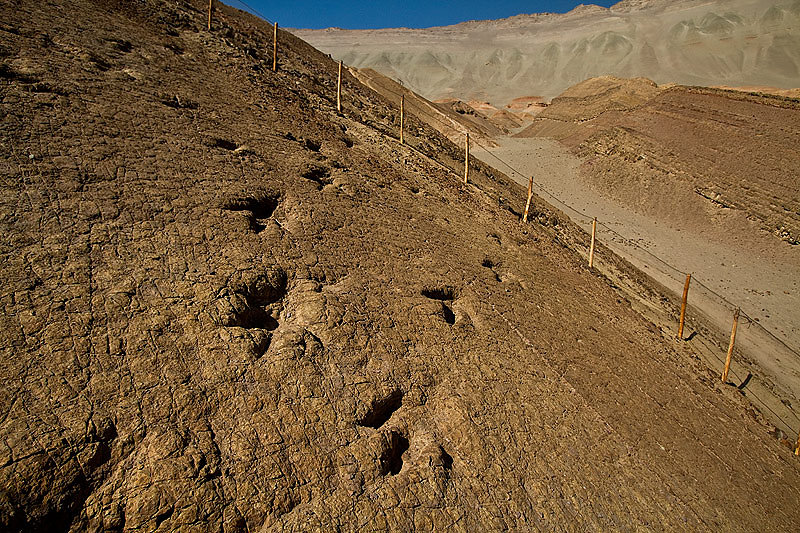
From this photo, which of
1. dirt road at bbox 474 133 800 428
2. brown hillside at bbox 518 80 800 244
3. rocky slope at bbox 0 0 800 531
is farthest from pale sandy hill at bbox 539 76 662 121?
rocky slope at bbox 0 0 800 531

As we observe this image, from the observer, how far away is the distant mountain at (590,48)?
69750 mm

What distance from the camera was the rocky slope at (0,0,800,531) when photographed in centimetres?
338

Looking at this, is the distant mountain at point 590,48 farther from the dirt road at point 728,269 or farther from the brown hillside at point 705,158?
the dirt road at point 728,269

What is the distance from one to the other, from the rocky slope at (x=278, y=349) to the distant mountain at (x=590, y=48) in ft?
251

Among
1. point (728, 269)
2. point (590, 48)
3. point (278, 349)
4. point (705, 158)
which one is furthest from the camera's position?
point (590, 48)

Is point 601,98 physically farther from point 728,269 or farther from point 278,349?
point 278,349

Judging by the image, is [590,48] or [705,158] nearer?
[705,158]

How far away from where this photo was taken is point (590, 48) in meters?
91.6

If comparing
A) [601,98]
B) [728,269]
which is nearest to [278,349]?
[728,269]

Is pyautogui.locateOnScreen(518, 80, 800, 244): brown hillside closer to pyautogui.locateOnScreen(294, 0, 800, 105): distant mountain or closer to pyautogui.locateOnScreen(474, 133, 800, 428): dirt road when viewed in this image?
pyautogui.locateOnScreen(474, 133, 800, 428): dirt road

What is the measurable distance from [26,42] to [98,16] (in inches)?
93.0

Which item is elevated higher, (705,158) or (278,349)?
(705,158)

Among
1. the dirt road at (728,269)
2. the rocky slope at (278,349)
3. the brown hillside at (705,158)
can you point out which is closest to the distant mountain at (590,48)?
the brown hillside at (705,158)

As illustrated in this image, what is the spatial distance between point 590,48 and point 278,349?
107 m
